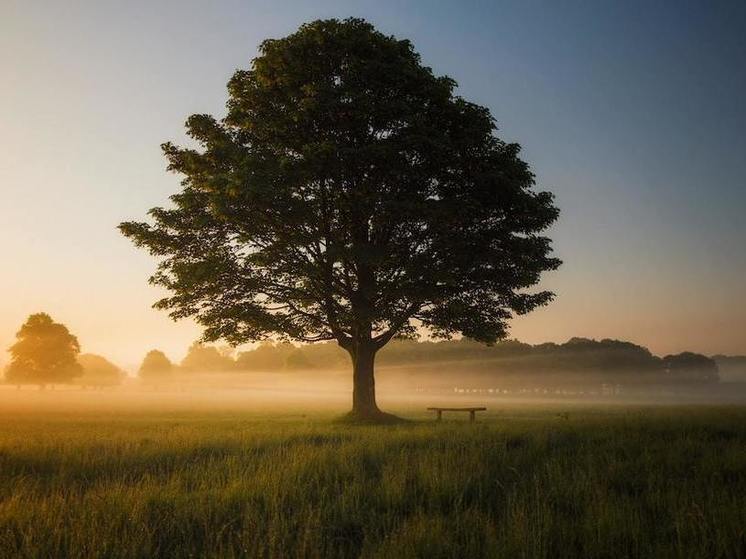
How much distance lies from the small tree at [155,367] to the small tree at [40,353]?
77905mm

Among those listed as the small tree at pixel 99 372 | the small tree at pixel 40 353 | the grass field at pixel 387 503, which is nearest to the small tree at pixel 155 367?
the small tree at pixel 99 372

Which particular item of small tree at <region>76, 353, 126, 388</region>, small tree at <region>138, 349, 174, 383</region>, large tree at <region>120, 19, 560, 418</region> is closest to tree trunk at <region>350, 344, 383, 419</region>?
large tree at <region>120, 19, 560, 418</region>

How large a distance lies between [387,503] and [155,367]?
6519 inches

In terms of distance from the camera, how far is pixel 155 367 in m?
154

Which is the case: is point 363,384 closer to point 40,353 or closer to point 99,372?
point 40,353

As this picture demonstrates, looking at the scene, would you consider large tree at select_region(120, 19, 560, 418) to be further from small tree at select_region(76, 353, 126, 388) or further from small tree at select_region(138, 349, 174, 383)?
small tree at select_region(138, 349, 174, 383)

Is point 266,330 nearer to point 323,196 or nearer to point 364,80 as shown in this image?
point 323,196

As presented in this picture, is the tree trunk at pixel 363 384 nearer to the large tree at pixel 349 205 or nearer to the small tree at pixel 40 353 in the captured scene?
the large tree at pixel 349 205

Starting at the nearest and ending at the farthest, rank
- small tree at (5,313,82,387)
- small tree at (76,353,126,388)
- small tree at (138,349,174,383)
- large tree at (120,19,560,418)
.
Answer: large tree at (120,19,560,418) → small tree at (5,313,82,387) → small tree at (76,353,126,388) → small tree at (138,349,174,383)

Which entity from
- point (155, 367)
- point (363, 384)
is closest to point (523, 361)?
point (155, 367)

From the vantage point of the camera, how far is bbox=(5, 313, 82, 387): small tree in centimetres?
7394

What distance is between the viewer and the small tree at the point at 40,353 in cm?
7394

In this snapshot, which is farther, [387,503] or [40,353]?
[40,353]

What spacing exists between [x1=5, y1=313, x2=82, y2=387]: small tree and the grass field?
2992 inches
